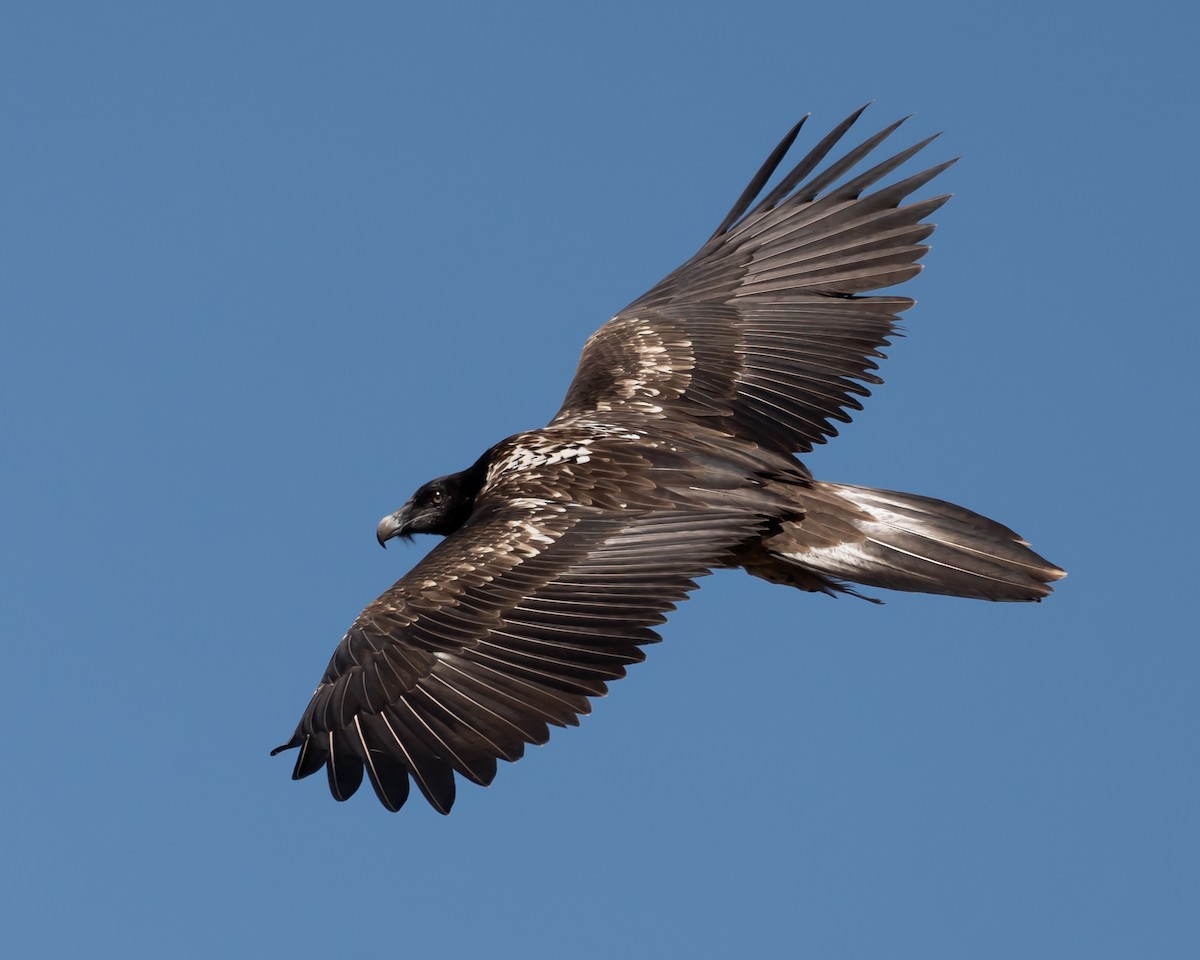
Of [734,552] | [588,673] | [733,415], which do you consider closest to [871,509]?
[734,552]

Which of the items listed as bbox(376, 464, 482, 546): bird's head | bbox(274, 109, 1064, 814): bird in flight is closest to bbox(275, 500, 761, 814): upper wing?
bbox(274, 109, 1064, 814): bird in flight

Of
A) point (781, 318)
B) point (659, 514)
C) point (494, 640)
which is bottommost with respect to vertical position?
point (494, 640)

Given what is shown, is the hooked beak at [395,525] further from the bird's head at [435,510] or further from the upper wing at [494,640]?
the upper wing at [494,640]

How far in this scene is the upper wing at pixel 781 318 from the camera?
11.1 metres

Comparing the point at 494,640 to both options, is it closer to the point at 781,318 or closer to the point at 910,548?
the point at 910,548

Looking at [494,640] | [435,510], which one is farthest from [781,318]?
[494,640]

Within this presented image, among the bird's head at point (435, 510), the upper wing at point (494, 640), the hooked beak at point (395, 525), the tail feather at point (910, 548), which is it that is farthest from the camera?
the hooked beak at point (395, 525)

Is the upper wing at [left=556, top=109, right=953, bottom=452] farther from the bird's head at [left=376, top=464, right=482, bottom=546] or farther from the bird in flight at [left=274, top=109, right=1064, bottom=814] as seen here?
the bird's head at [left=376, top=464, right=482, bottom=546]

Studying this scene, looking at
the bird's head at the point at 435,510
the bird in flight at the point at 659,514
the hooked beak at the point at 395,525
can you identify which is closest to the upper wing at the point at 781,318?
the bird in flight at the point at 659,514

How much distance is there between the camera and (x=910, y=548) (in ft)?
31.7

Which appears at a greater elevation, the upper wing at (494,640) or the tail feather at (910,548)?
the tail feather at (910,548)

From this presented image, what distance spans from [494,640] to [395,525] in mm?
2816

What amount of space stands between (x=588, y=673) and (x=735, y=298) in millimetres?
4100

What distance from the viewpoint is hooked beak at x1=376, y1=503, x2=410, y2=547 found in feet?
37.5
